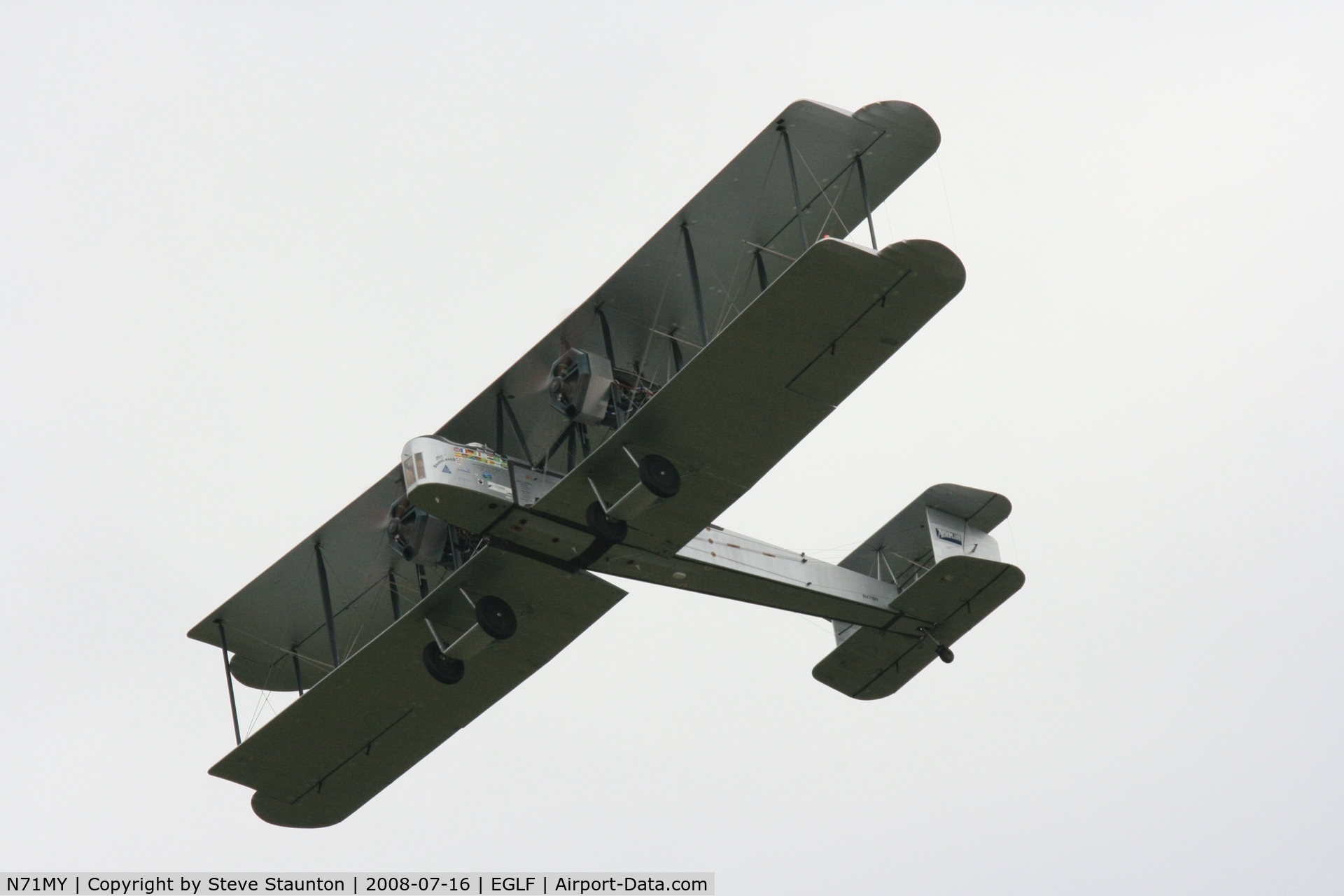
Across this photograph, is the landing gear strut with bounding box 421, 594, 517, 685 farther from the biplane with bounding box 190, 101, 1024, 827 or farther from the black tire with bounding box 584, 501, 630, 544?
the black tire with bounding box 584, 501, 630, 544

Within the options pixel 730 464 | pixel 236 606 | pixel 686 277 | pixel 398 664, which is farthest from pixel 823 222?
pixel 236 606

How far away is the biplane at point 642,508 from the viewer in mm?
22594

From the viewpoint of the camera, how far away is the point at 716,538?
25.3 metres

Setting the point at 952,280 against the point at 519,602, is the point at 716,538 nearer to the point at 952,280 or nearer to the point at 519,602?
the point at 519,602

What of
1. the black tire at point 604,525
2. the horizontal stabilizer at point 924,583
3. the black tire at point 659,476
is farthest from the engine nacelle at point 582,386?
the horizontal stabilizer at point 924,583

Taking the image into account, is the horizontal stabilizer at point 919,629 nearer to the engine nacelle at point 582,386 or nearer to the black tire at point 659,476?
the black tire at point 659,476

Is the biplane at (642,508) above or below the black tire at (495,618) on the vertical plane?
above

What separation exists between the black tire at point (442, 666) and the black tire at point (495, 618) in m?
0.95

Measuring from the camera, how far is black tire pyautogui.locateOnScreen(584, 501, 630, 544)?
2344 cm

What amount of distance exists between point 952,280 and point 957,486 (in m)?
6.00

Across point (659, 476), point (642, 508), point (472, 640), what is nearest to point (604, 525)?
point (642, 508)

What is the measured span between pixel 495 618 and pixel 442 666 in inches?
50.3

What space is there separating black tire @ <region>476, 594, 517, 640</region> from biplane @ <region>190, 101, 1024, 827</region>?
4 centimetres

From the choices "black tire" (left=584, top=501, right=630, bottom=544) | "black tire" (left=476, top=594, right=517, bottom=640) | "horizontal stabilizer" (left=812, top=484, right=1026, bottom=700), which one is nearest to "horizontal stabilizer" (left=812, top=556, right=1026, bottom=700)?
"horizontal stabilizer" (left=812, top=484, right=1026, bottom=700)
